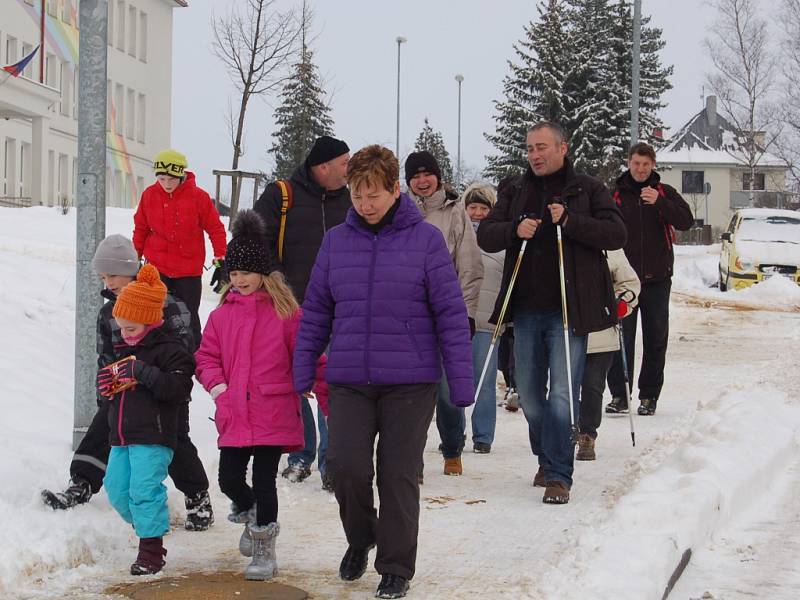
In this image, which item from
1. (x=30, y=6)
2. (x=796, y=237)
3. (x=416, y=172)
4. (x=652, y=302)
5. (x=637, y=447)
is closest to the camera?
(x=416, y=172)

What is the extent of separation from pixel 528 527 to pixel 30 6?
40341 mm

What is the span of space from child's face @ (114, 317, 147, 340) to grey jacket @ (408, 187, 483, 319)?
9.60 feet

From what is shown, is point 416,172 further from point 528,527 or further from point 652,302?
point 652,302

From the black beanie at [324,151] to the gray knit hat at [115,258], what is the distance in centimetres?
164

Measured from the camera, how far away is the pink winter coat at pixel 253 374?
5.68 meters

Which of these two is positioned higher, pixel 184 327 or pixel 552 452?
pixel 184 327

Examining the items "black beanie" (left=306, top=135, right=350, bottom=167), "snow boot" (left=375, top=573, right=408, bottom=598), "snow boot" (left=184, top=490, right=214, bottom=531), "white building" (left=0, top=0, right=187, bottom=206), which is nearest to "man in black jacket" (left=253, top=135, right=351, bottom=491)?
"black beanie" (left=306, top=135, right=350, bottom=167)

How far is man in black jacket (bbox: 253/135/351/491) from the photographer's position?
7727 millimetres

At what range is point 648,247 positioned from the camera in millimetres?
11133

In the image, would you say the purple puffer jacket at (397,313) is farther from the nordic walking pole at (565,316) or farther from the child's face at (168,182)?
the child's face at (168,182)

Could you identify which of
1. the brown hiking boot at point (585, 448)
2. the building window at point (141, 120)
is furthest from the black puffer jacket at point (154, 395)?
the building window at point (141, 120)

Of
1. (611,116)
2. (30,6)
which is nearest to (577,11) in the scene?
(611,116)

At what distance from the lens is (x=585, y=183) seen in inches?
295

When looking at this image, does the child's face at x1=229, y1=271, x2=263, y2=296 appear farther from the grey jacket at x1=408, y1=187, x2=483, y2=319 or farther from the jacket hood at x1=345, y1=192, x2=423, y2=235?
the grey jacket at x1=408, y1=187, x2=483, y2=319
